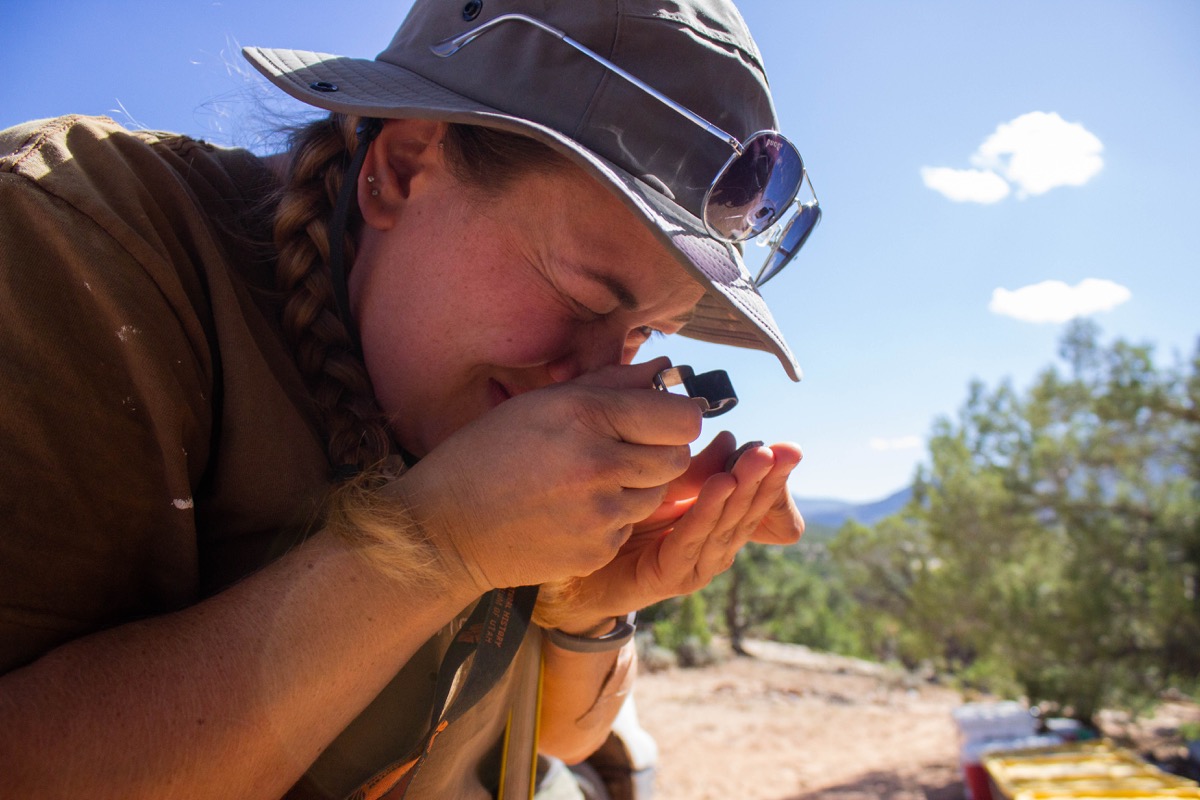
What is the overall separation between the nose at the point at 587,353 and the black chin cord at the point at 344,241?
0.35m

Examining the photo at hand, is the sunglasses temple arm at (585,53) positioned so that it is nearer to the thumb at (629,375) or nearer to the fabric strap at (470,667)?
the thumb at (629,375)

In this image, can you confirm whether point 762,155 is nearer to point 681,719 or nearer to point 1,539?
point 1,539

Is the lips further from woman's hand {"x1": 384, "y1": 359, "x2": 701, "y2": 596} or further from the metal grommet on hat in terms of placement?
the metal grommet on hat

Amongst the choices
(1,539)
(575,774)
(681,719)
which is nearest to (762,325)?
(1,539)

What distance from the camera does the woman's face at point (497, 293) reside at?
1.24 m

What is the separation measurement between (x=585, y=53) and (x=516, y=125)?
20cm

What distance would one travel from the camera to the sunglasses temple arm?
3.85 ft

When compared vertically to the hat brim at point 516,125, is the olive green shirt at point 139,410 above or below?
below

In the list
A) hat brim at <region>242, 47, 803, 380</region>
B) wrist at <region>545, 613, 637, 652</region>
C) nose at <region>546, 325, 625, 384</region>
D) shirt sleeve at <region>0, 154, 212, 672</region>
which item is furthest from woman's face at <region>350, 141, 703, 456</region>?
wrist at <region>545, 613, 637, 652</region>

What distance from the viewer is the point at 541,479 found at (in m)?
1.01

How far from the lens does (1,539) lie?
2.67 ft

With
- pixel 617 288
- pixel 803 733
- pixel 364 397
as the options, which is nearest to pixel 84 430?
pixel 364 397

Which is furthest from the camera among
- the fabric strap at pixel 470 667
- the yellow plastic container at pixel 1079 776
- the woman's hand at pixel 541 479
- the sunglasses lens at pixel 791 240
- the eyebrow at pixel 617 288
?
the yellow plastic container at pixel 1079 776

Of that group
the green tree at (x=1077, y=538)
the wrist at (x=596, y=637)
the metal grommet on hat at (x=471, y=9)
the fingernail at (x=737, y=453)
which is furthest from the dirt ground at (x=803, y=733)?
the metal grommet on hat at (x=471, y=9)
